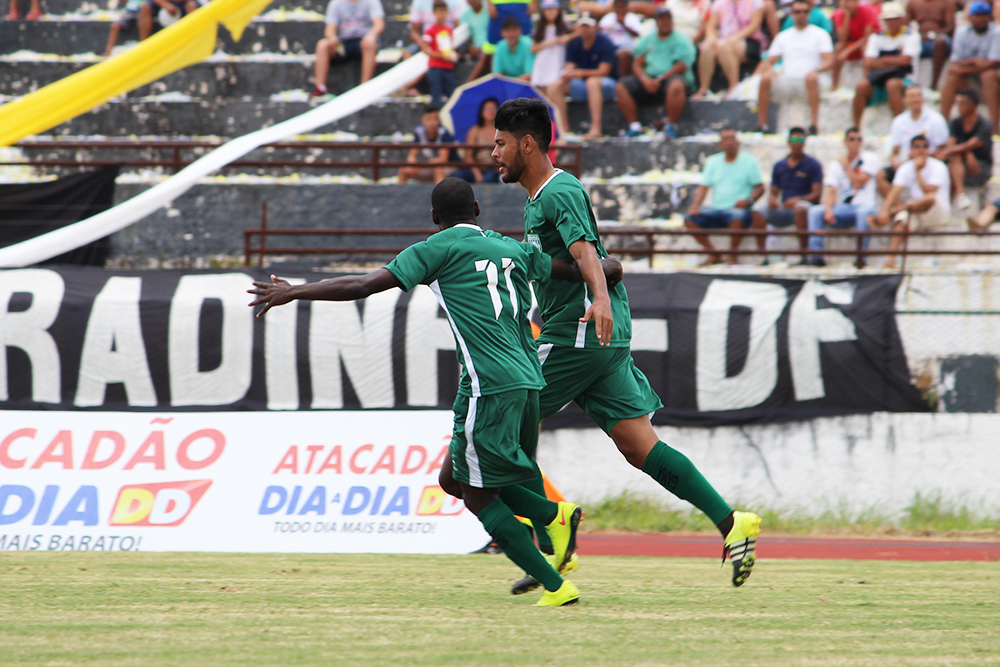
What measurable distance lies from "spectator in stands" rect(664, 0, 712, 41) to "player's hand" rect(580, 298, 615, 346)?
437 inches

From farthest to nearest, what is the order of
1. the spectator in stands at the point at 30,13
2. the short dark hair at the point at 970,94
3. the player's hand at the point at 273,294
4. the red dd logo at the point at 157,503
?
the spectator in stands at the point at 30,13
the short dark hair at the point at 970,94
the red dd logo at the point at 157,503
the player's hand at the point at 273,294

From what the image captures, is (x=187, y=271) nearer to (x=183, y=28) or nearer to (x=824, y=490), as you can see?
(x=183, y=28)

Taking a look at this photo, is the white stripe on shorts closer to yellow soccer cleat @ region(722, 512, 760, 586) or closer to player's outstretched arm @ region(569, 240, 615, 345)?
player's outstretched arm @ region(569, 240, 615, 345)

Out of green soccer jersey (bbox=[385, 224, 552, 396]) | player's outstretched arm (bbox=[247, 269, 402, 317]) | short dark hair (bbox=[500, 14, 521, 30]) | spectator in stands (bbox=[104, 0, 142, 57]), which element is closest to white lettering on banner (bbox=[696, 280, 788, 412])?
short dark hair (bbox=[500, 14, 521, 30])

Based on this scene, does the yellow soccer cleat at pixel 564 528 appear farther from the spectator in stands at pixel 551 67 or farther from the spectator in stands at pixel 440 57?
the spectator in stands at pixel 440 57

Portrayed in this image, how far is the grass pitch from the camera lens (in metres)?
3.91

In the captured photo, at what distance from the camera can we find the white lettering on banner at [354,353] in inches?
419

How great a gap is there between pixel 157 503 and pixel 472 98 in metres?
6.82

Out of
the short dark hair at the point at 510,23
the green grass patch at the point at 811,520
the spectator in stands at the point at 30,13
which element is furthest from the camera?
the spectator in stands at the point at 30,13

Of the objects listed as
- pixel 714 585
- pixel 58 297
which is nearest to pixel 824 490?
pixel 714 585

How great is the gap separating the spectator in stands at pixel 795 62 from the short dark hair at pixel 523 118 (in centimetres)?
995

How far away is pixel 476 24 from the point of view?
51.5 feet

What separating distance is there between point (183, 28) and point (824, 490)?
28.6 ft

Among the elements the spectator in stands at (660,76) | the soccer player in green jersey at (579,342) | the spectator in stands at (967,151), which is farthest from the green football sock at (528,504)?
the spectator in stands at (660,76)
